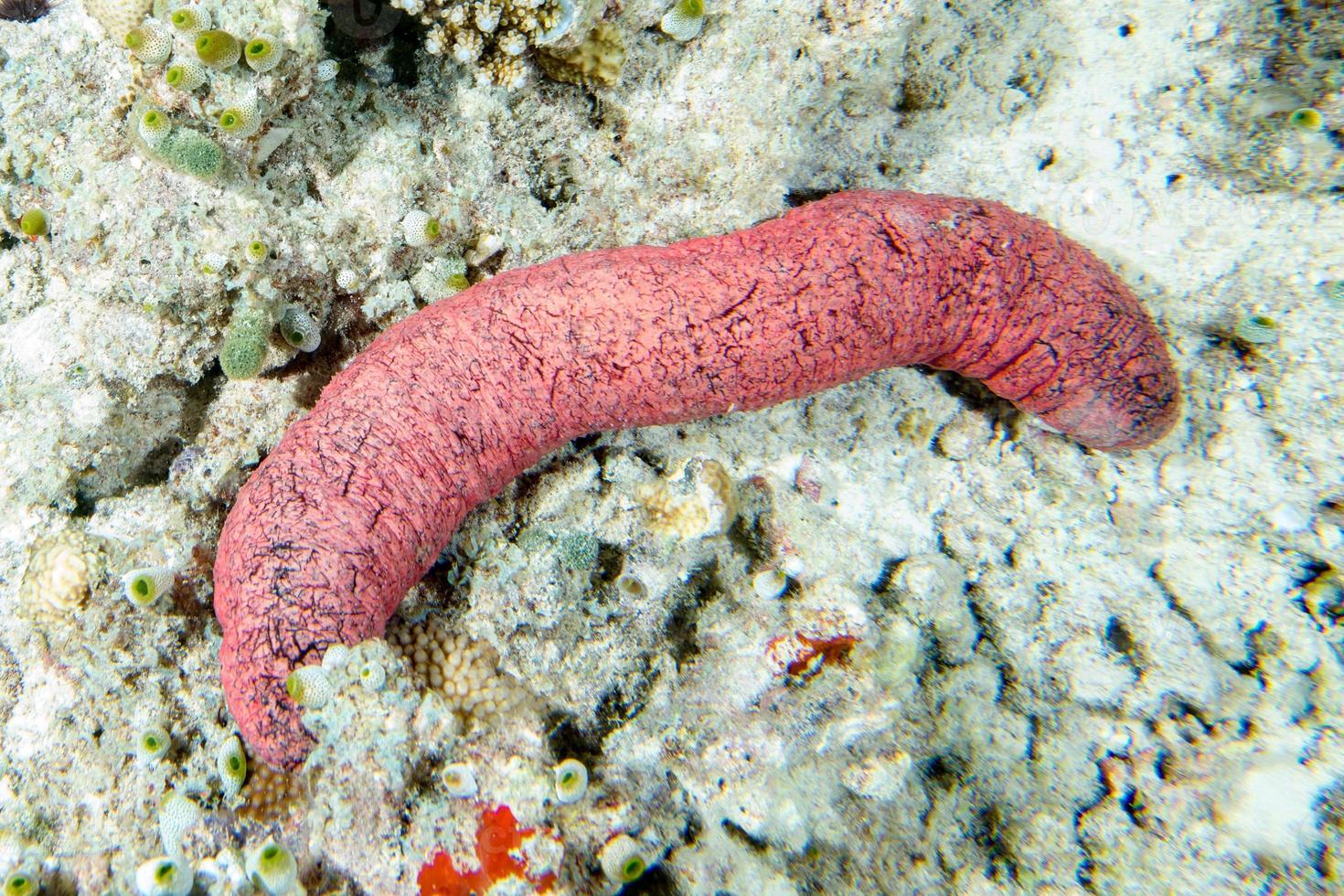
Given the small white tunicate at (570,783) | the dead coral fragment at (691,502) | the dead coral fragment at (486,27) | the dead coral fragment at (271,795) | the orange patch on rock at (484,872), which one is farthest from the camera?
the dead coral fragment at (691,502)

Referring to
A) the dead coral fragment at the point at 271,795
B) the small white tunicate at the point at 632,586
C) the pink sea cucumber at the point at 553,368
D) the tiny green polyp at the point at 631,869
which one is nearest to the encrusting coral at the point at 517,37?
the pink sea cucumber at the point at 553,368

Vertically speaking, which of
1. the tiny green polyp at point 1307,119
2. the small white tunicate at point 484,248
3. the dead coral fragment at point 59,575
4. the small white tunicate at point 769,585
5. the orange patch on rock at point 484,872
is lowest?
the small white tunicate at point 769,585

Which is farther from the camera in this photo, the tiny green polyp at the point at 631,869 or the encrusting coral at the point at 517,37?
the encrusting coral at the point at 517,37

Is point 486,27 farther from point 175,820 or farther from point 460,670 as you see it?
point 175,820

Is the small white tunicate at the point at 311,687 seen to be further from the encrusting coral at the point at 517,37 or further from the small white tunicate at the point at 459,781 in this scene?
the encrusting coral at the point at 517,37

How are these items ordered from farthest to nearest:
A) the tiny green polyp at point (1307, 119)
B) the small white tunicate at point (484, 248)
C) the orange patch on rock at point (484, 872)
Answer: the small white tunicate at point (484, 248), the tiny green polyp at point (1307, 119), the orange patch on rock at point (484, 872)

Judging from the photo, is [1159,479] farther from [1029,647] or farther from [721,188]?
[721,188]

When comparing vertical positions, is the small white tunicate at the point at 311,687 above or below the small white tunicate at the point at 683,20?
below
